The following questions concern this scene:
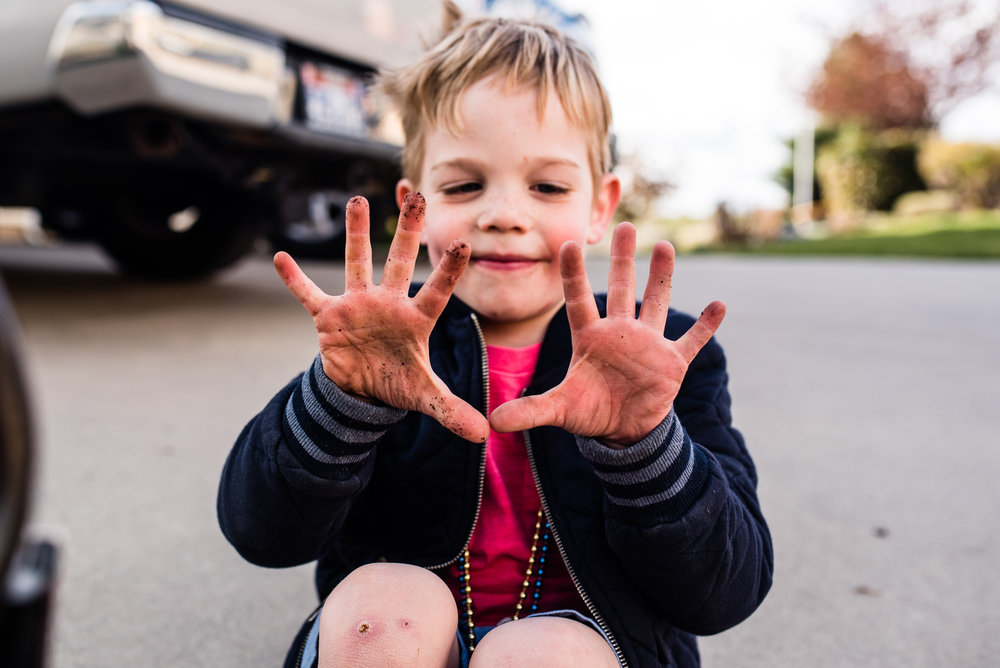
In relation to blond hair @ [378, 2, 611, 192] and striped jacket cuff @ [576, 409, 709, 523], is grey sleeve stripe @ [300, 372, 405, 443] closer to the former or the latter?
striped jacket cuff @ [576, 409, 709, 523]

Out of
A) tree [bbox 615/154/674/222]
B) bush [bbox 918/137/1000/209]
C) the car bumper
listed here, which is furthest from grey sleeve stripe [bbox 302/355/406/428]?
bush [bbox 918/137/1000/209]

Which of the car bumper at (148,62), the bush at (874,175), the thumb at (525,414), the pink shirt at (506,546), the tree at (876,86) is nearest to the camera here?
the thumb at (525,414)

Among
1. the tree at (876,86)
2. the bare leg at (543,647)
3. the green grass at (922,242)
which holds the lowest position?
the bare leg at (543,647)

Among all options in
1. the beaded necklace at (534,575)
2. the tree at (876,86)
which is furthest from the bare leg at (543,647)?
the tree at (876,86)

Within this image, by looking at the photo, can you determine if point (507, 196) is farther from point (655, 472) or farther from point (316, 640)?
point (316, 640)

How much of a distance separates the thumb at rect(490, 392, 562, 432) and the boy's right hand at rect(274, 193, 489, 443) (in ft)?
0.10

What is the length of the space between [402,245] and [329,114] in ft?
8.28

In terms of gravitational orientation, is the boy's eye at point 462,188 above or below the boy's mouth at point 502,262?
above

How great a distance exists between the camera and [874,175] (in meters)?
16.1

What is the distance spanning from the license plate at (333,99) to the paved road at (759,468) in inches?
33.6

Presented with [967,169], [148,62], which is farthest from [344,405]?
[967,169]

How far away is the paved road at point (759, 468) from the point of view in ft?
4.63

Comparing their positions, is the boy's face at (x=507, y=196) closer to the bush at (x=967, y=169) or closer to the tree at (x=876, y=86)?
the bush at (x=967, y=169)

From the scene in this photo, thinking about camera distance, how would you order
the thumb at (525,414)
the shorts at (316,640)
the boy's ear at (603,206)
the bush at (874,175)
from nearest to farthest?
the thumb at (525,414) < the shorts at (316,640) < the boy's ear at (603,206) < the bush at (874,175)
